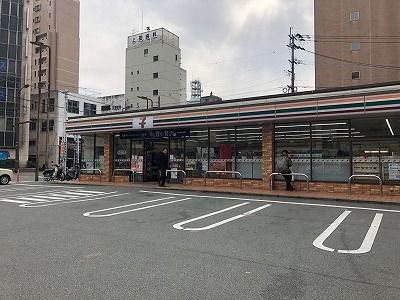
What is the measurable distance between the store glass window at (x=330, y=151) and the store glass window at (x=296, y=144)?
26 centimetres

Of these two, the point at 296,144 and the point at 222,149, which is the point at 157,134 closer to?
the point at 222,149

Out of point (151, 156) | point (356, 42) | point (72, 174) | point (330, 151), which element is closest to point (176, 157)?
point (151, 156)

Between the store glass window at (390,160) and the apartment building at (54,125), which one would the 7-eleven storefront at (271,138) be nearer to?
the store glass window at (390,160)

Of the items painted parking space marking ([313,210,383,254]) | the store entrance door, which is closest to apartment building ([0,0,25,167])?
the store entrance door

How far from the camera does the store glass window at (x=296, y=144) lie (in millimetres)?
15953

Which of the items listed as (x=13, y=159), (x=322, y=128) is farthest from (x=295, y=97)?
(x=13, y=159)

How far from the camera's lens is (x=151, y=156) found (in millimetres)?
21578

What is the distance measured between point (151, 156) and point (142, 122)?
2.51m

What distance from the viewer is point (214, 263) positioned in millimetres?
5562

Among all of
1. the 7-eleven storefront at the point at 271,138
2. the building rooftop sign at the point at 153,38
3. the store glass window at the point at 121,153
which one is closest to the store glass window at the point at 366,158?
the 7-eleven storefront at the point at 271,138

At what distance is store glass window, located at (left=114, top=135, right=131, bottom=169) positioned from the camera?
21.7 metres

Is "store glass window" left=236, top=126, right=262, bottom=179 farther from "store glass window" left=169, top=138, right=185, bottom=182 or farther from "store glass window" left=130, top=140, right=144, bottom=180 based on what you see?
"store glass window" left=130, top=140, right=144, bottom=180

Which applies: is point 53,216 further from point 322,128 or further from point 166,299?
point 322,128

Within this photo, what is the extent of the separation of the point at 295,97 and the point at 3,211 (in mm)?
11379
